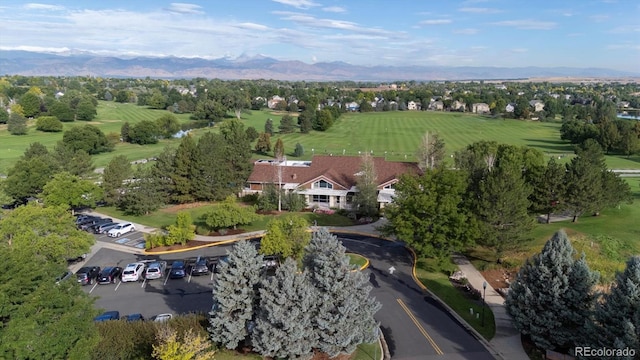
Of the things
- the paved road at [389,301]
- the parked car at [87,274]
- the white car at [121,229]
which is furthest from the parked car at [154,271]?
the white car at [121,229]

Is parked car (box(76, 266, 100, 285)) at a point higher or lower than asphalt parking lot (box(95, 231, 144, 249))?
higher

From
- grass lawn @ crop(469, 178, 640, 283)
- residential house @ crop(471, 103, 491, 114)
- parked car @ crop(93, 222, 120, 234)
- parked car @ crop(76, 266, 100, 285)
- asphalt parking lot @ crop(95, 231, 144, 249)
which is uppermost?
residential house @ crop(471, 103, 491, 114)

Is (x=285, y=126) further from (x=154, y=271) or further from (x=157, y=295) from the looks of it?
(x=157, y=295)

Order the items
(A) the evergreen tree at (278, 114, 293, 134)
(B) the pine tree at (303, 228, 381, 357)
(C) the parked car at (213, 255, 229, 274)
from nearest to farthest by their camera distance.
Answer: (B) the pine tree at (303, 228, 381, 357), (C) the parked car at (213, 255, 229, 274), (A) the evergreen tree at (278, 114, 293, 134)

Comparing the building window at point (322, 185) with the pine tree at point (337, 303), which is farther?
the building window at point (322, 185)

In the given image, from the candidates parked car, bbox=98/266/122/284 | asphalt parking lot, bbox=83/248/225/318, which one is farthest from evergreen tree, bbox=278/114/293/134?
parked car, bbox=98/266/122/284

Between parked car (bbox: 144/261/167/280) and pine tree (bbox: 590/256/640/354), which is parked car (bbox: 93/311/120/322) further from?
pine tree (bbox: 590/256/640/354)

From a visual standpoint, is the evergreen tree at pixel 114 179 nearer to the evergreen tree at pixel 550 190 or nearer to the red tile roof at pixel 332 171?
the red tile roof at pixel 332 171
